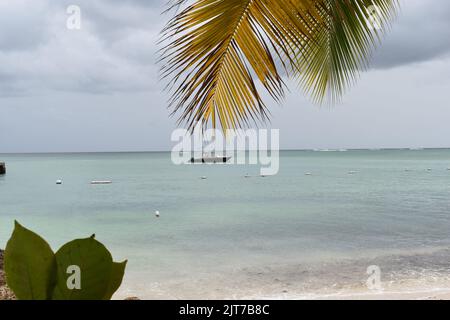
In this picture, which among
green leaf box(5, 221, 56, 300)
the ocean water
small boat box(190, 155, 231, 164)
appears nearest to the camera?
green leaf box(5, 221, 56, 300)

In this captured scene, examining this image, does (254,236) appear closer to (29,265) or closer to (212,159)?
(29,265)

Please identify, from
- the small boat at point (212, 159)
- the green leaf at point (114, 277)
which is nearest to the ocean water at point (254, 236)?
the green leaf at point (114, 277)

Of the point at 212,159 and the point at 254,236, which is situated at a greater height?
the point at 212,159

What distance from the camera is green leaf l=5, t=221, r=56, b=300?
343mm

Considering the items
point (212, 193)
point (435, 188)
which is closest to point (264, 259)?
point (212, 193)

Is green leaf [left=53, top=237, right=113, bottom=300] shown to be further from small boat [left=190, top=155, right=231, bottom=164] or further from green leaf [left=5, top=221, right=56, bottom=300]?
small boat [left=190, top=155, right=231, bottom=164]

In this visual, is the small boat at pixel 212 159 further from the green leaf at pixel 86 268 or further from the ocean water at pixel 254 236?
the green leaf at pixel 86 268

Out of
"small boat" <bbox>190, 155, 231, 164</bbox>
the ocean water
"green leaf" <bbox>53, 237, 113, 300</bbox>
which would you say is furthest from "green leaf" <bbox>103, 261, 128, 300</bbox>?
"small boat" <bbox>190, 155, 231, 164</bbox>

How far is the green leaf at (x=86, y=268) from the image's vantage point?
356 millimetres

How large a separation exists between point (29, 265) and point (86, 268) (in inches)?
1.7

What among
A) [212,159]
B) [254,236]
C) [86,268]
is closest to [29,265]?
[86,268]

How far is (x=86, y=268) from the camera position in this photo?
1.20 ft

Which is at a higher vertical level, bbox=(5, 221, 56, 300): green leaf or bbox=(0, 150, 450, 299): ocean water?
bbox=(5, 221, 56, 300): green leaf

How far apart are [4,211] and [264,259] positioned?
18023 mm
